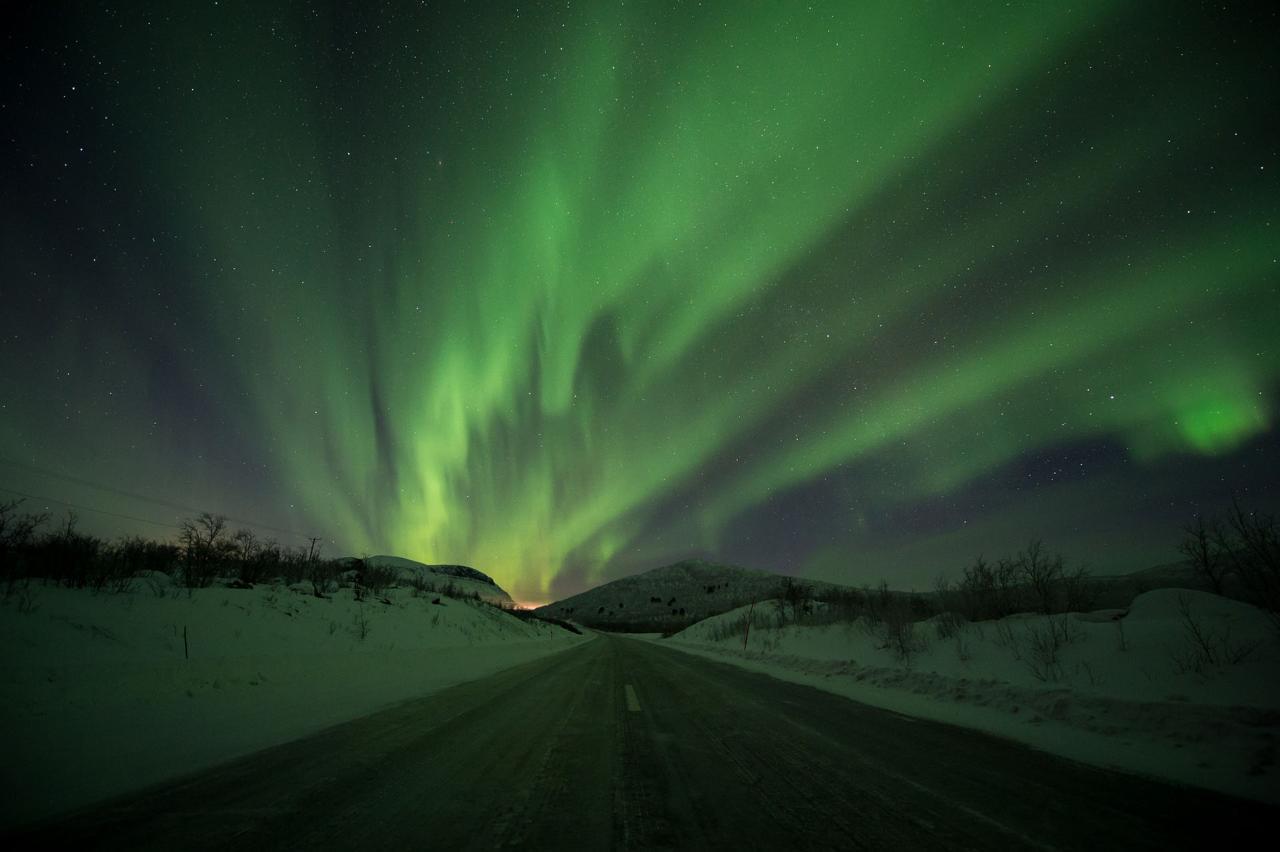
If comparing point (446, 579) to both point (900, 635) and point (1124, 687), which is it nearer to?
point (900, 635)

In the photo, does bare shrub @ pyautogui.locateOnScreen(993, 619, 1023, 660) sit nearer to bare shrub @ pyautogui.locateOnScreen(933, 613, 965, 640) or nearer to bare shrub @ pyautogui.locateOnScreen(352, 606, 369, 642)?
bare shrub @ pyautogui.locateOnScreen(933, 613, 965, 640)

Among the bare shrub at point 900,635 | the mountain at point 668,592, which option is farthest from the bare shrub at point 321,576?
the mountain at point 668,592

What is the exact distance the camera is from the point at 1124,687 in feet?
25.6

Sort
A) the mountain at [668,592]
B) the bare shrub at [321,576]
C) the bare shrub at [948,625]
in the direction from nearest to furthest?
the bare shrub at [948,625] → the bare shrub at [321,576] → the mountain at [668,592]

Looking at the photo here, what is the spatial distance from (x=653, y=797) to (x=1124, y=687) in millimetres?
8842

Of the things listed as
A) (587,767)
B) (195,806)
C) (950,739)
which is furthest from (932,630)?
(195,806)

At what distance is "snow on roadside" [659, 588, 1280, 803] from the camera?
463 centimetres

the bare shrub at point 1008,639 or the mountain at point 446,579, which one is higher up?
the mountain at point 446,579

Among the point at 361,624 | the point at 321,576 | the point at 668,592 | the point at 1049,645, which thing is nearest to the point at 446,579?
the point at 321,576

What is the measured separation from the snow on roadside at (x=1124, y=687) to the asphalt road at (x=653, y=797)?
39.0 inches

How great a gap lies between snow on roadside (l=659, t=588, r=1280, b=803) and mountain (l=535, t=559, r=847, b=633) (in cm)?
12935

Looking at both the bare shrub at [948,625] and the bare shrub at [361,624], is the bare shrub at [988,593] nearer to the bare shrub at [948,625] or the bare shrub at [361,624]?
the bare shrub at [948,625]

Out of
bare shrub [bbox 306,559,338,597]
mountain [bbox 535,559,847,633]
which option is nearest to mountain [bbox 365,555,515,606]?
bare shrub [bbox 306,559,338,597]

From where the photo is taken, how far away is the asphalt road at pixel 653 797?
2756 mm
